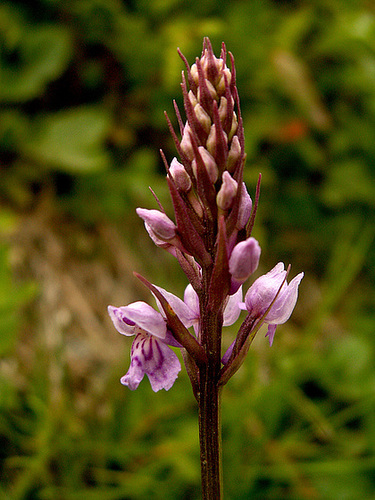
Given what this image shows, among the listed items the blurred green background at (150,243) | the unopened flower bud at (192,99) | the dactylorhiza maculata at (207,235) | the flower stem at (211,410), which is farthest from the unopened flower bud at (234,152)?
the blurred green background at (150,243)

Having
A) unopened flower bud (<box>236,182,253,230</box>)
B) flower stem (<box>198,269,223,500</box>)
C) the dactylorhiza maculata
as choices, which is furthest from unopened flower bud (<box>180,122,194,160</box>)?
flower stem (<box>198,269,223,500</box>)

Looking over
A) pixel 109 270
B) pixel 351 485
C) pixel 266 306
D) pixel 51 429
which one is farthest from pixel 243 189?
pixel 109 270

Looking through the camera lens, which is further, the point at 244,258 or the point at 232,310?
the point at 232,310

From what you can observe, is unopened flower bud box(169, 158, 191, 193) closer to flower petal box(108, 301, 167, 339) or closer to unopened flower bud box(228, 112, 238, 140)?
unopened flower bud box(228, 112, 238, 140)

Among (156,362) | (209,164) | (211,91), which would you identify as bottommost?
(156,362)

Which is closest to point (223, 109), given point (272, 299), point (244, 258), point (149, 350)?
point (244, 258)

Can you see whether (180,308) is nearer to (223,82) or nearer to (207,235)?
(207,235)
